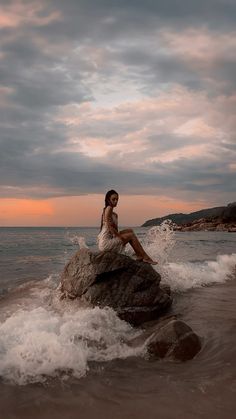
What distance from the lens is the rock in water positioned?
9.57m

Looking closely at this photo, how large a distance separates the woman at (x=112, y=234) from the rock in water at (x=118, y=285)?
26.0 inches

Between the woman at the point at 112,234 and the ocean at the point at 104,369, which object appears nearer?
the ocean at the point at 104,369

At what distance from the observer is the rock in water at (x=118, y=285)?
31.4ft

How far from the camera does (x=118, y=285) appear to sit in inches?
390

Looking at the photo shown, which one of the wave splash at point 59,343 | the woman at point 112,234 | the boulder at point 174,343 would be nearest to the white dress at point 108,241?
the woman at point 112,234

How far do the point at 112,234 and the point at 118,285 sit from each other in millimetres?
1692

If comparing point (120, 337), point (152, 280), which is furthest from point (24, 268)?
point (120, 337)

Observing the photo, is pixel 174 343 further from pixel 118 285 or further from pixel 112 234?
pixel 112 234

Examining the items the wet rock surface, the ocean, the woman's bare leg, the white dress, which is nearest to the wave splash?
the ocean

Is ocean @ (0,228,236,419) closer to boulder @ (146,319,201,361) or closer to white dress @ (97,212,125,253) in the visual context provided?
boulder @ (146,319,201,361)

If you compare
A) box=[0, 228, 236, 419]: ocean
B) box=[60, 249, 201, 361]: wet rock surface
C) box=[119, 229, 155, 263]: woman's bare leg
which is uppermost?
box=[119, 229, 155, 263]: woman's bare leg

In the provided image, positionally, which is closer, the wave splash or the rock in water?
the wave splash

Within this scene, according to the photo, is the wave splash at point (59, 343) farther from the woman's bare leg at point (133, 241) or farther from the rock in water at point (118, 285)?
the woman's bare leg at point (133, 241)

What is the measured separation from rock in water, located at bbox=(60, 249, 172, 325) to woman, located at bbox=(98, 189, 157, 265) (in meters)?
0.66
